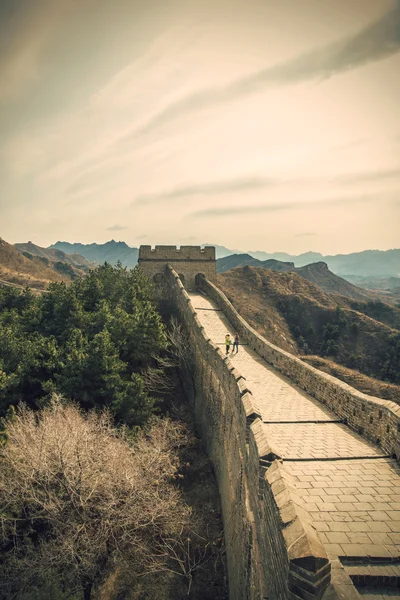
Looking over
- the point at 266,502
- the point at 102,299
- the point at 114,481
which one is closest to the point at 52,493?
the point at 114,481

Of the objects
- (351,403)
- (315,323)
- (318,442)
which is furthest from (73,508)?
(315,323)

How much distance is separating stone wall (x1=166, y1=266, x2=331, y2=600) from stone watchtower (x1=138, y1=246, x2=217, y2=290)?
1448 centimetres

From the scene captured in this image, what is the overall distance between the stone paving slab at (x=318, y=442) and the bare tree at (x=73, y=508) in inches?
180

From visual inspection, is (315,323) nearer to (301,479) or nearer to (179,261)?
(179,261)

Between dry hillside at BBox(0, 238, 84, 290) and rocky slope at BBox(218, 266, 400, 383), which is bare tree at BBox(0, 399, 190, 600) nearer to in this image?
rocky slope at BBox(218, 266, 400, 383)

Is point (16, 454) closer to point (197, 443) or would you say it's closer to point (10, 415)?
point (10, 415)

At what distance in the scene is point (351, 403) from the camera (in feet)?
27.8

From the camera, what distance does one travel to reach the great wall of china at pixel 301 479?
385cm

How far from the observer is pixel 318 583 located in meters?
3.23

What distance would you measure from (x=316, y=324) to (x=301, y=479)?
38.0m

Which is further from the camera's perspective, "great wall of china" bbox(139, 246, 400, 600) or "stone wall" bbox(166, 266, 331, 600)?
"great wall of china" bbox(139, 246, 400, 600)

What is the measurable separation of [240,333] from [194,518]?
29.0 ft

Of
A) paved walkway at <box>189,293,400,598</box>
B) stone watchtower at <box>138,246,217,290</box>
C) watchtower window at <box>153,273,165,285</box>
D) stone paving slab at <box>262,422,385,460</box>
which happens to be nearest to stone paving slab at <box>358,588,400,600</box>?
paved walkway at <box>189,293,400,598</box>

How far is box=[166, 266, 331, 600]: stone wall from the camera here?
339 centimetres
